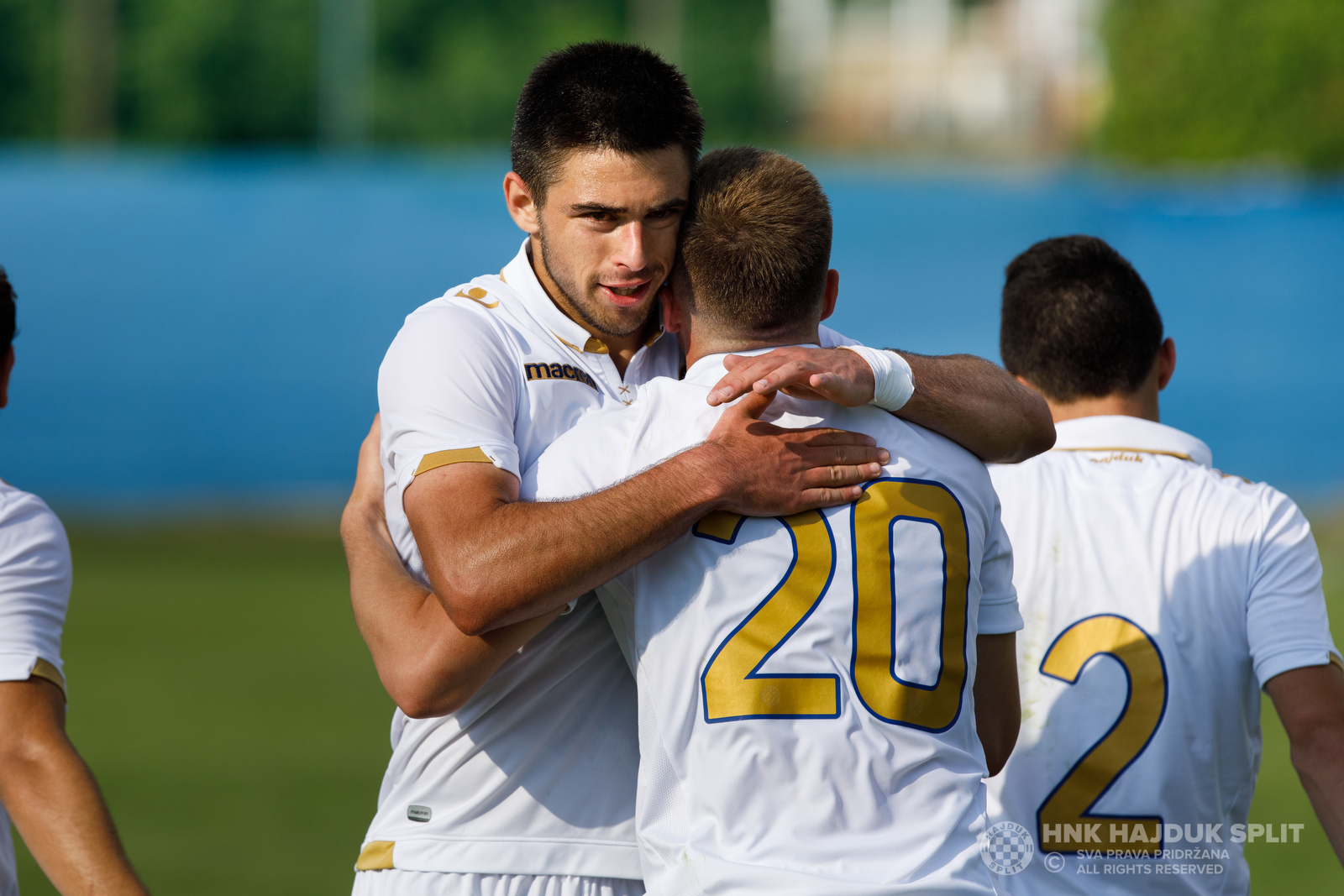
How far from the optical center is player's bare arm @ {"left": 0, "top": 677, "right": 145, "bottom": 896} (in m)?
2.51

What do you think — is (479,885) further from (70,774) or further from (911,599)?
(911,599)

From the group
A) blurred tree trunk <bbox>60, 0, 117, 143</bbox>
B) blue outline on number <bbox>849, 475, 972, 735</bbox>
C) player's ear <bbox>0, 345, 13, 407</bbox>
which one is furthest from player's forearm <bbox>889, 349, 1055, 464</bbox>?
blurred tree trunk <bbox>60, 0, 117, 143</bbox>

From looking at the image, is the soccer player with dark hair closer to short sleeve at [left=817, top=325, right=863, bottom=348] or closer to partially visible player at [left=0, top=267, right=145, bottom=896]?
short sleeve at [left=817, top=325, right=863, bottom=348]

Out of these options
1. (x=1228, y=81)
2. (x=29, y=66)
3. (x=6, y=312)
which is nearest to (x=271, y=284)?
(x=6, y=312)

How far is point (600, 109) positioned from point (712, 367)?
2.03ft

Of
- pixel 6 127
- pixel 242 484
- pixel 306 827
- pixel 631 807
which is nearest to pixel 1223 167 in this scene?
pixel 242 484

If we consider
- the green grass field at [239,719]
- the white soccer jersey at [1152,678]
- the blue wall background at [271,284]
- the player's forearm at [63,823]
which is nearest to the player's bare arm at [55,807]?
the player's forearm at [63,823]

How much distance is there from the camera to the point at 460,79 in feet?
120

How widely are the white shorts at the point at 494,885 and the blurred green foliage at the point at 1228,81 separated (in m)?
20.8

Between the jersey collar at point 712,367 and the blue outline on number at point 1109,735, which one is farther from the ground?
the jersey collar at point 712,367

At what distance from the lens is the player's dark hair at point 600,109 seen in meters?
Result: 2.59

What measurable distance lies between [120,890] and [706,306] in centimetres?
151

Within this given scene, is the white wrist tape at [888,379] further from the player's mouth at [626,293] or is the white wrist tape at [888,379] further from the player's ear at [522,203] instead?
the player's ear at [522,203]

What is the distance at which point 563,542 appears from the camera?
2.15 m
